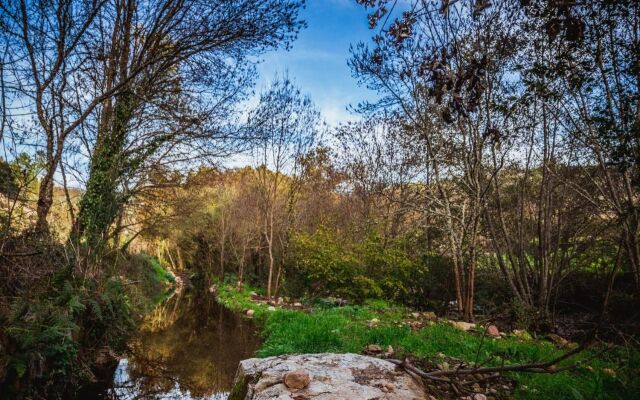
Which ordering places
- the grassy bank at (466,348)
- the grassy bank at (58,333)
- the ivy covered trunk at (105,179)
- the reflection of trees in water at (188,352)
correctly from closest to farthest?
the grassy bank at (466,348) → the grassy bank at (58,333) → the reflection of trees in water at (188,352) → the ivy covered trunk at (105,179)

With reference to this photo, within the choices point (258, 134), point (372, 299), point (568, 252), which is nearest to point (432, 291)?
point (372, 299)

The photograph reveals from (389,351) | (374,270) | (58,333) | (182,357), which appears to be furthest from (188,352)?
(374,270)

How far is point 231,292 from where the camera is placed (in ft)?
62.4

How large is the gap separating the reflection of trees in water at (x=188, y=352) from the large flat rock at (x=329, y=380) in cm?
307

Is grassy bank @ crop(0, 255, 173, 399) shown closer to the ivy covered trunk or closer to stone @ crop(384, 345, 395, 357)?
the ivy covered trunk

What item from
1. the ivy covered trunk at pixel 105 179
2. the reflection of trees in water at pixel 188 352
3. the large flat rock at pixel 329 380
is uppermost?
the ivy covered trunk at pixel 105 179

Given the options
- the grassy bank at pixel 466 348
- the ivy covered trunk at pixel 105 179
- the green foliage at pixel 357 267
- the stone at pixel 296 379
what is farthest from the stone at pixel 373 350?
the green foliage at pixel 357 267

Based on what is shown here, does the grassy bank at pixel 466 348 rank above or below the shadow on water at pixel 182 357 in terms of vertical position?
above

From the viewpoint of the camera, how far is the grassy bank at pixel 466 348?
3.74 m

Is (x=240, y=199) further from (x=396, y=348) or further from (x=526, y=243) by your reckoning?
(x=396, y=348)

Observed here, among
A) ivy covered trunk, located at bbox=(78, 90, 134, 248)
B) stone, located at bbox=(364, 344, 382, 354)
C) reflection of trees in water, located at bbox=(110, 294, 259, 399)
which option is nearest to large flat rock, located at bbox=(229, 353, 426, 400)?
stone, located at bbox=(364, 344, 382, 354)

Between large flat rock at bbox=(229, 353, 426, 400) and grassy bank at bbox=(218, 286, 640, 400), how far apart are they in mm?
754

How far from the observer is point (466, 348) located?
18.7 feet

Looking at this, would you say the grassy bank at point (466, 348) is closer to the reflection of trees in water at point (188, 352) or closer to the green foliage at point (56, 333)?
the reflection of trees in water at point (188, 352)
